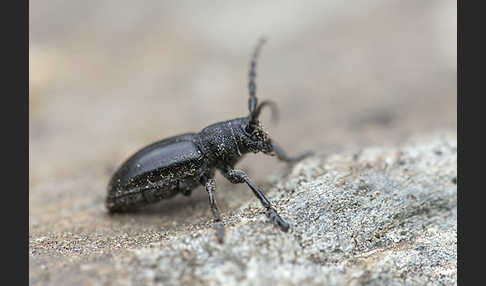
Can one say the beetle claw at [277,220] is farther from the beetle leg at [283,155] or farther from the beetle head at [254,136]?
the beetle leg at [283,155]

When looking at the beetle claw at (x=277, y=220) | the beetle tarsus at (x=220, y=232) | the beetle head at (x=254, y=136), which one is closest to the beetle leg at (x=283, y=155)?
the beetle head at (x=254, y=136)

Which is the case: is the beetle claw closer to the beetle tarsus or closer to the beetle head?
the beetle tarsus

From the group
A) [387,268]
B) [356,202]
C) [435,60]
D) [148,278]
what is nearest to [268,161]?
[356,202]

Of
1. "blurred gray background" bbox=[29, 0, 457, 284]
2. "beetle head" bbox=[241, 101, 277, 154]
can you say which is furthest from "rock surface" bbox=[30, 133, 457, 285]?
"blurred gray background" bbox=[29, 0, 457, 284]

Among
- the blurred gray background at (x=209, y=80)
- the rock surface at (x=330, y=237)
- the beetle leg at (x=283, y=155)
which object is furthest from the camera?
the blurred gray background at (x=209, y=80)

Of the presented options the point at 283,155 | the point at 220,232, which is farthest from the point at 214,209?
the point at 283,155

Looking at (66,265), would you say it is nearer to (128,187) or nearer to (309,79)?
(128,187)

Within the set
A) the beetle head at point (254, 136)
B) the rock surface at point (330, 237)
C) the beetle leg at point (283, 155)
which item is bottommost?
the rock surface at point (330, 237)
